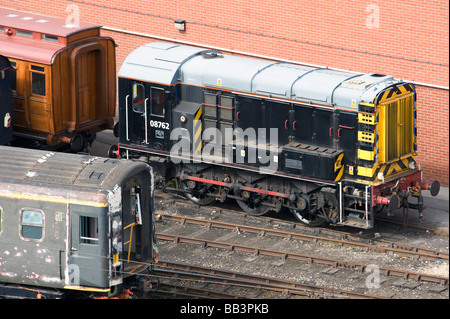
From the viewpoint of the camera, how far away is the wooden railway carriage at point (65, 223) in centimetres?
1550

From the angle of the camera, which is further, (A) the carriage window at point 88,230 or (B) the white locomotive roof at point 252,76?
(B) the white locomotive roof at point 252,76

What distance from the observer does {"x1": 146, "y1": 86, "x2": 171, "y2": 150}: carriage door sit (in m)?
22.7

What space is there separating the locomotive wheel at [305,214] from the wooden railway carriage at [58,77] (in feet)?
20.7

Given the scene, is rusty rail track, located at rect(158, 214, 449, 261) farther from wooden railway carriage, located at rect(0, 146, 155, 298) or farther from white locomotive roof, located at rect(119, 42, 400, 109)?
wooden railway carriage, located at rect(0, 146, 155, 298)

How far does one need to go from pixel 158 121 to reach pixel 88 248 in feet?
25.1

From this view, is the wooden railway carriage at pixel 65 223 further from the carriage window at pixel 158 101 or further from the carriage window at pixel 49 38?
the carriage window at pixel 49 38

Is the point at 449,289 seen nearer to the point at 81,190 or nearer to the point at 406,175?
the point at 406,175

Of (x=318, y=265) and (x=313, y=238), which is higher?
(x=313, y=238)

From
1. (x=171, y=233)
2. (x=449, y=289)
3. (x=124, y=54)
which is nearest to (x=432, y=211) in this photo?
(x=449, y=289)

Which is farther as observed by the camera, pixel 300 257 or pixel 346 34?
pixel 346 34

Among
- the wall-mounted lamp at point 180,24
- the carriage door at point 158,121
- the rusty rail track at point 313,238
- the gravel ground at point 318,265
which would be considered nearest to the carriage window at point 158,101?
the carriage door at point 158,121

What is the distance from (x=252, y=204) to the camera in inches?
893

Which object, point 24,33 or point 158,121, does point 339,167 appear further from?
point 24,33

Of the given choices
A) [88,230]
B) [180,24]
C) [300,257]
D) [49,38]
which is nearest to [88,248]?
[88,230]
